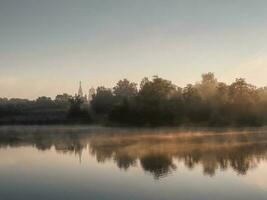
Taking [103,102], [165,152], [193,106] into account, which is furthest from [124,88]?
[165,152]

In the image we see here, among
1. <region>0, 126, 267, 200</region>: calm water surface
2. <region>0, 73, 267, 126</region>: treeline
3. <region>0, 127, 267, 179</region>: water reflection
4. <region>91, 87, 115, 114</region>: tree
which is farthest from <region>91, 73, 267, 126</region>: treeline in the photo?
<region>0, 126, 267, 200</region>: calm water surface

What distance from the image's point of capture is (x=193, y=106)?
348 feet

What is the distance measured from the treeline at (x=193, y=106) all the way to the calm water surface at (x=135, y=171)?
4016 centimetres

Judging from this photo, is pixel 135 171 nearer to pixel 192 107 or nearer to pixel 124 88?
pixel 192 107

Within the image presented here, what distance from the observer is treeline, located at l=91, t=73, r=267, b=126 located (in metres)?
103

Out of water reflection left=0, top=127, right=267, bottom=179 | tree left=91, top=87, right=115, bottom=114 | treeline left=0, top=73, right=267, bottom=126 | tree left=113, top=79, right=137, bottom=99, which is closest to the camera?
water reflection left=0, top=127, right=267, bottom=179

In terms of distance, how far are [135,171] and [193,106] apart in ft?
222

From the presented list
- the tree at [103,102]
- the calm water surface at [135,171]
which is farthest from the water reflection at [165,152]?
the tree at [103,102]

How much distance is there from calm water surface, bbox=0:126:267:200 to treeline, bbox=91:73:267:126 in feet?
132

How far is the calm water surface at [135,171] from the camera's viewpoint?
1175 inches

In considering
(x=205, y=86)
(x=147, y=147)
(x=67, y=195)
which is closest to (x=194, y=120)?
(x=205, y=86)

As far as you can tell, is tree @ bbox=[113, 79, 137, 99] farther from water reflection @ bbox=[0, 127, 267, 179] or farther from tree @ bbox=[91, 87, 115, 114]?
water reflection @ bbox=[0, 127, 267, 179]

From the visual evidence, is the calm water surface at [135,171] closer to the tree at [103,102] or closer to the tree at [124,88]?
the tree at [103,102]

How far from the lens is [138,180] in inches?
1383
